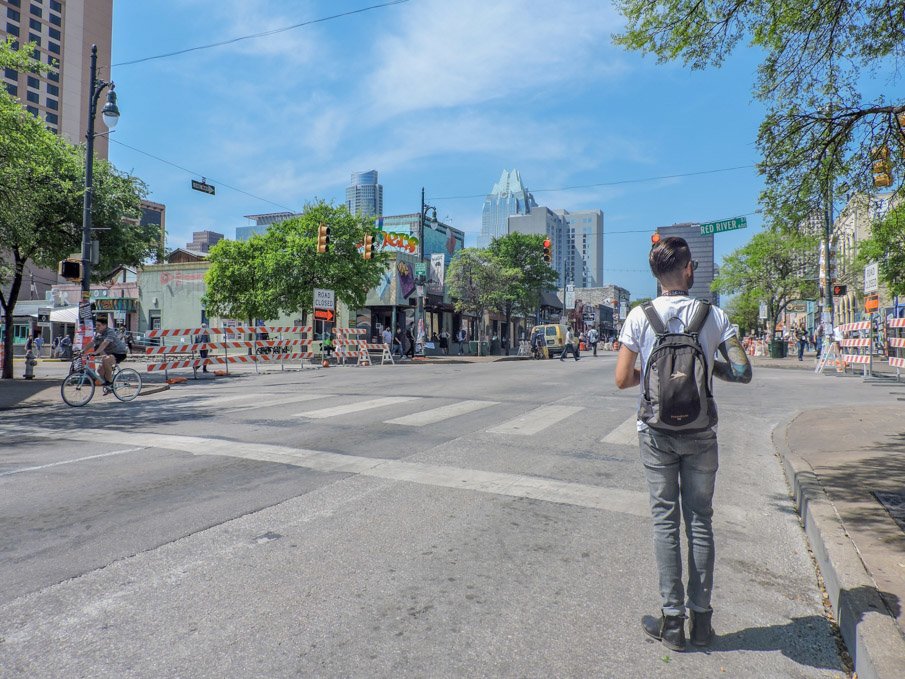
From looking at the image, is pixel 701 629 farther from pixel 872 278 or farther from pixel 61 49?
pixel 61 49

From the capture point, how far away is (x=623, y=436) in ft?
26.5

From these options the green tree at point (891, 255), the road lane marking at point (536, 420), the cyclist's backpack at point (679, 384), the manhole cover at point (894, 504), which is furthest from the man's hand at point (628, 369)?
the green tree at point (891, 255)

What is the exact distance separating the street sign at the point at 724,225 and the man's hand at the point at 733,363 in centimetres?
2151

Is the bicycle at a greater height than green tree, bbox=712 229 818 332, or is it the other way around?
green tree, bbox=712 229 818 332

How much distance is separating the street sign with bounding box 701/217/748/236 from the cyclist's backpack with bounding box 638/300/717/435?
21713mm

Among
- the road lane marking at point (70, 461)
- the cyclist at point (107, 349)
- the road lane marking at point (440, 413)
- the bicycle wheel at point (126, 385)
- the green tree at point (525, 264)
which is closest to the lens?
the road lane marking at point (70, 461)

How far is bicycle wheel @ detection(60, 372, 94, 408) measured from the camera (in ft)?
38.7

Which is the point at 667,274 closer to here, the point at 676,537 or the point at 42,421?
the point at 676,537

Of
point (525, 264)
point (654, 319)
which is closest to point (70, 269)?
point (654, 319)

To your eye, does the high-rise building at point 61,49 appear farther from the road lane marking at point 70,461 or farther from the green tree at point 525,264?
the road lane marking at point 70,461

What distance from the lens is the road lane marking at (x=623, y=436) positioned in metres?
7.65

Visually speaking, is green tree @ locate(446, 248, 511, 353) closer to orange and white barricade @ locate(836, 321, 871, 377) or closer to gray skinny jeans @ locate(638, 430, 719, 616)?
orange and white barricade @ locate(836, 321, 871, 377)

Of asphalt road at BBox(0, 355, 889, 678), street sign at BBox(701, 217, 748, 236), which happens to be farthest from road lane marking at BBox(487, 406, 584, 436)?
street sign at BBox(701, 217, 748, 236)

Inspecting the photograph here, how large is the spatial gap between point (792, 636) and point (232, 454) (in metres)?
5.45
